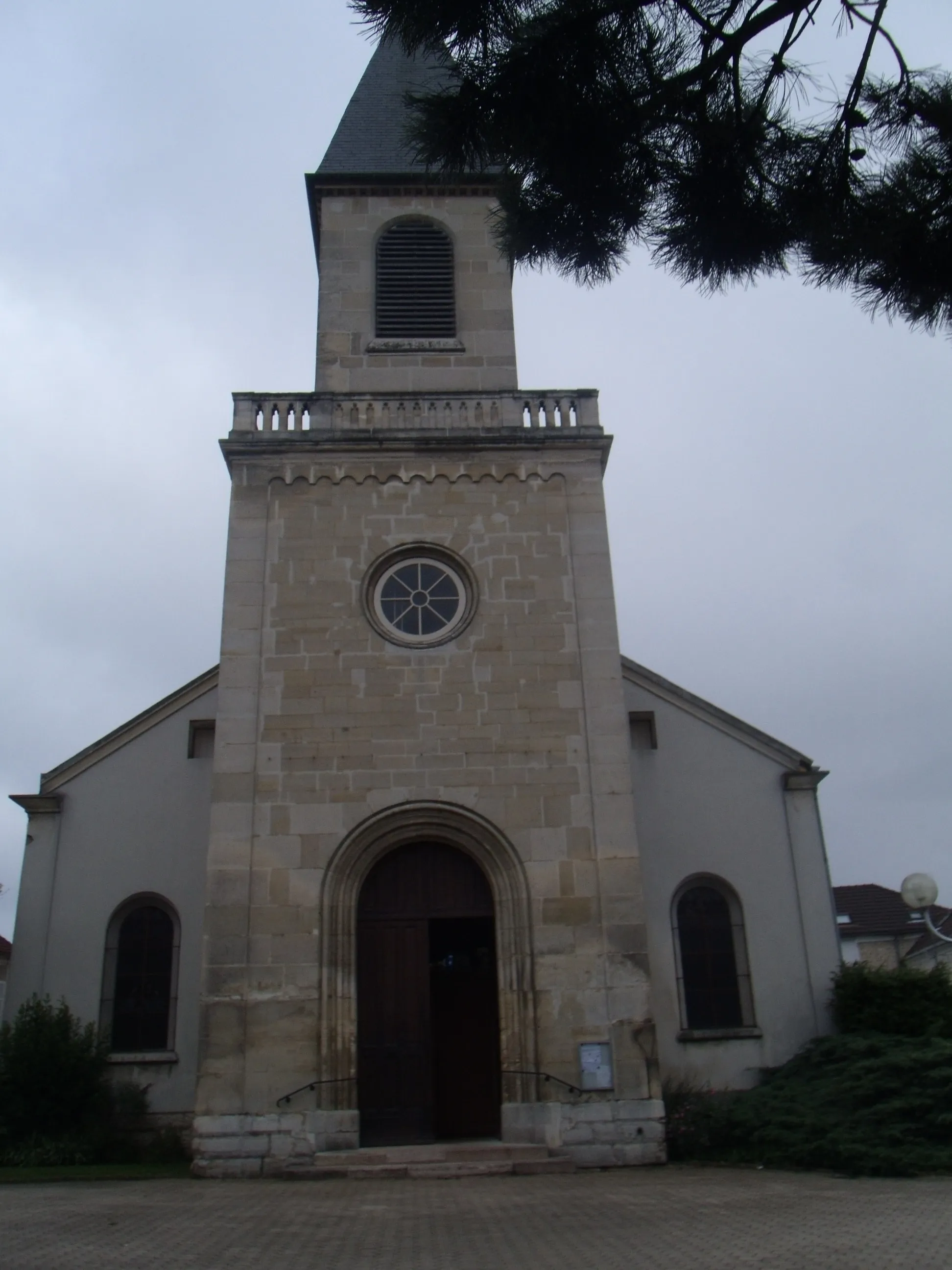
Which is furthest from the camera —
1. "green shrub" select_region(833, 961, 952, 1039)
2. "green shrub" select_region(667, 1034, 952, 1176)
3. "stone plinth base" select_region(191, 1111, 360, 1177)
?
"green shrub" select_region(833, 961, 952, 1039)

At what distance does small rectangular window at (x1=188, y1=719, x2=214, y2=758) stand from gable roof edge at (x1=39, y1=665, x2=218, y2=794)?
1.63 feet

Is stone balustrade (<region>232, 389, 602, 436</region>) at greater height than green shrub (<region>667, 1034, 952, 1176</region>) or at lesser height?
greater

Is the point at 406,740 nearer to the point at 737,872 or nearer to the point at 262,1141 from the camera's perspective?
the point at 262,1141

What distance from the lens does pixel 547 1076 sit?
44.8 feet

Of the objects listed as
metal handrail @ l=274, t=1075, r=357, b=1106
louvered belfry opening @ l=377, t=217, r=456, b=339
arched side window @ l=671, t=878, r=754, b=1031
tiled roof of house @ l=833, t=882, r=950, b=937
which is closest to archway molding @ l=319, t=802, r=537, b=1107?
metal handrail @ l=274, t=1075, r=357, b=1106

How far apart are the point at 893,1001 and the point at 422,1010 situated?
6.93m

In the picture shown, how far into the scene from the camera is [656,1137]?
44.1 feet

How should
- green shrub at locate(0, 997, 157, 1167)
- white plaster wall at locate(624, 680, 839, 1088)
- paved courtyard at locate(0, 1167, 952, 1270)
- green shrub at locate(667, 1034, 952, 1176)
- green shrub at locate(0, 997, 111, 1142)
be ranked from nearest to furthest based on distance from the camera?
paved courtyard at locate(0, 1167, 952, 1270) < green shrub at locate(667, 1034, 952, 1176) < green shrub at locate(0, 997, 157, 1167) < green shrub at locate(0, 997, 111, 1142) < white plaster wall at locate(624, 680, 839, 1088)

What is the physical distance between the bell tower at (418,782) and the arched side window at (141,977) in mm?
3789

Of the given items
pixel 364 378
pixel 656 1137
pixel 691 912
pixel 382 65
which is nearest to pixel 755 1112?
pixel 656 1137

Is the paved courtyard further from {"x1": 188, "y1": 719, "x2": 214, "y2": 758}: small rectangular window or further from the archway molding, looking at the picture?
{"x1": 188, "y1": 719, "x2": 214, "y2": 758}: small rectangular window

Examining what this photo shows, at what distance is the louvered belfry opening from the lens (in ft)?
62.2

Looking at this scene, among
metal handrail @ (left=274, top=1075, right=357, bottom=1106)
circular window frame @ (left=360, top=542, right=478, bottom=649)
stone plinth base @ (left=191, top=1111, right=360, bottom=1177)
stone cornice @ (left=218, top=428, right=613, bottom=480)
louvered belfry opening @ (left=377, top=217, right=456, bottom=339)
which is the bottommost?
stone plinth base @ (left=191, top=1111, right=360, bottom=1177)

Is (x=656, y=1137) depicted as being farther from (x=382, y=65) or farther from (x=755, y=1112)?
(x=382, y=65)
